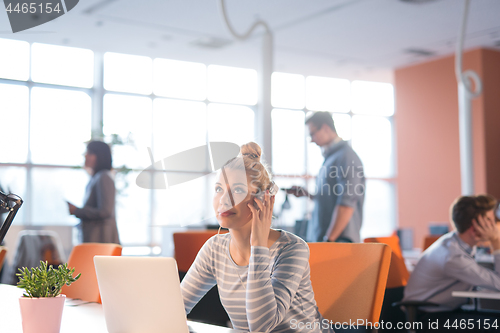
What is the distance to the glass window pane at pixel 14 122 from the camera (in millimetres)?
7008

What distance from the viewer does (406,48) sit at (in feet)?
24.7

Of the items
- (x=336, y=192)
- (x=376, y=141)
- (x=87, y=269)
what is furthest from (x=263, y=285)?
(x=376, y=141)

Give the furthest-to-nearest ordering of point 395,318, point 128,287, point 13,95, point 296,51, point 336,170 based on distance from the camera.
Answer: point 296,51 < point 13,95 < point 336,170 < point 395,318 < point 128,287

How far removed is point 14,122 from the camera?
7023 millimetres

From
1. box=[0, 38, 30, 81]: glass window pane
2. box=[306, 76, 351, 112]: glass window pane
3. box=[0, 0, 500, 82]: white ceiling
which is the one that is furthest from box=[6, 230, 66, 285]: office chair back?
box=[306, 76, 351, 112]: glass window pane

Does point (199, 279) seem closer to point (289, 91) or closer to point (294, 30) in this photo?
point (294, 30)

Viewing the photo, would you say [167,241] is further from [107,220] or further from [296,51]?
[107,220]

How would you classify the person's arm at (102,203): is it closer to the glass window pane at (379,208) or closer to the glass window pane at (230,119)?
the glass window pane at (230,119)

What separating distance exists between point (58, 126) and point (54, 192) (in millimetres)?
909

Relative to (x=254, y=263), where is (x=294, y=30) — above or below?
above

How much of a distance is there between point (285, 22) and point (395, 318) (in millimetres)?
4566

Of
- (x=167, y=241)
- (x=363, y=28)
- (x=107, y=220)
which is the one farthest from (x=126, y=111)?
(x=107, y=220)

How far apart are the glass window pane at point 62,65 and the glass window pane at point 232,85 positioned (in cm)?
184

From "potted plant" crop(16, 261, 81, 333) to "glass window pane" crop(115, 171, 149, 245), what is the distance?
18.1ft
